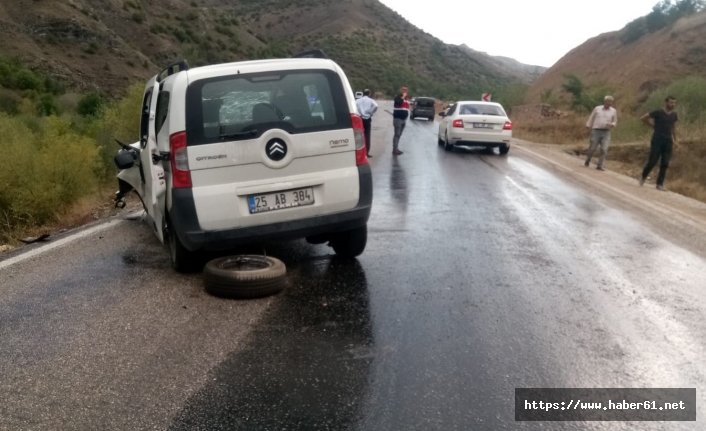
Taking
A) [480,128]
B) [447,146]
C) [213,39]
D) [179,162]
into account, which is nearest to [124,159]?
[179,162]

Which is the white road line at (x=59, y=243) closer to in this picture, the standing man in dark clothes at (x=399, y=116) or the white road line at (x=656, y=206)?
the white road line at (x=656, y=206)

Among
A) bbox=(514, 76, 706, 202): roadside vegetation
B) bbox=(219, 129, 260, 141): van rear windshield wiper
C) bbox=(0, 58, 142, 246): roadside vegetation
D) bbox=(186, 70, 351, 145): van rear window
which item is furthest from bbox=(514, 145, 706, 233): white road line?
bbox=(0, 58, 142, 246): roadside vegetation

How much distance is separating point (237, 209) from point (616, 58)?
57877mm

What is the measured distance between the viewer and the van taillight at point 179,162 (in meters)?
5.47

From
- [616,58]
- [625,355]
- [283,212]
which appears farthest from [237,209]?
[616,58]

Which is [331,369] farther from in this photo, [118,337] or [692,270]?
[692,270]

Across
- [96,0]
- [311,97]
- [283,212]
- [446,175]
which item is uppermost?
[96,0]

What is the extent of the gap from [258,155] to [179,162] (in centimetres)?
65

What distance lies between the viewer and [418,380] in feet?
12.9

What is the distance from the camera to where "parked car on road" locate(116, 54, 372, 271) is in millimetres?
5523

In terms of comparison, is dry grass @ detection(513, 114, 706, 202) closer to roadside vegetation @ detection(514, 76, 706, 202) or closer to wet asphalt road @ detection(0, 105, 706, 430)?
roadside vegetation @ detection(514, 76, 706, 202)

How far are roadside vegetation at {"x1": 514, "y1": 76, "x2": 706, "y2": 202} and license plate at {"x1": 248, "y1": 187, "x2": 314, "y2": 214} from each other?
11.5 m

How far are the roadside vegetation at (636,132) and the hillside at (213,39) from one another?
24.3 metres

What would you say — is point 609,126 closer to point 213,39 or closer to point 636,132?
point 636,132
